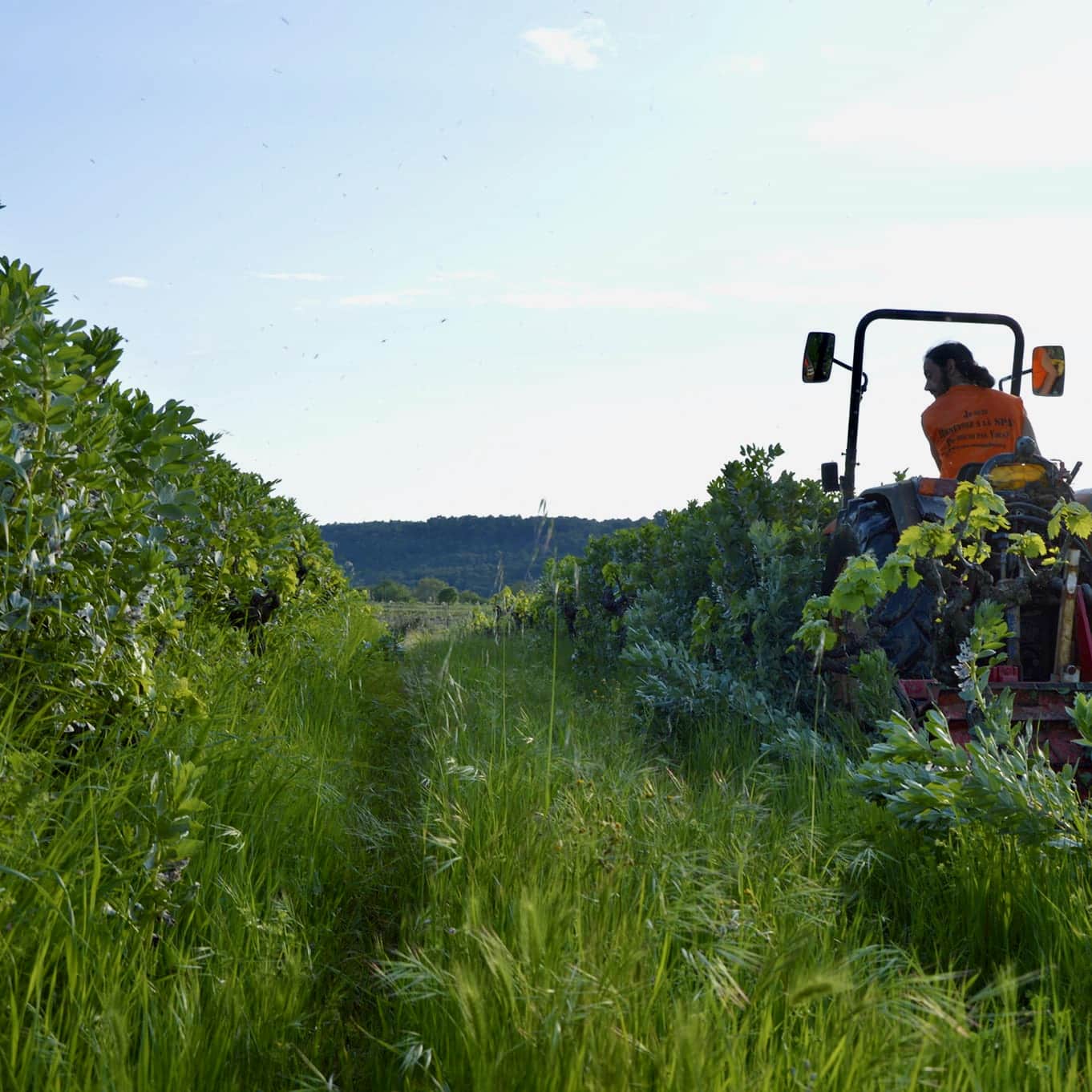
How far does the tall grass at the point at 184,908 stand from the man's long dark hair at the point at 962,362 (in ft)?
14.5

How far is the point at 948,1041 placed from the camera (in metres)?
2.08

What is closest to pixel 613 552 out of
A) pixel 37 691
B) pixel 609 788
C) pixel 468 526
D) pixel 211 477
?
pixel 211 477

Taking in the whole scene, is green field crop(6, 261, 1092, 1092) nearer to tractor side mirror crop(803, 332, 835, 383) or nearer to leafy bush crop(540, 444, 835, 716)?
leafy bush crop(540, 444, 835, 716)

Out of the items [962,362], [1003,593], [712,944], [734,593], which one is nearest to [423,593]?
[734,593]

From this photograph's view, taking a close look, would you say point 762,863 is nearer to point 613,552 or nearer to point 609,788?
point 609,788

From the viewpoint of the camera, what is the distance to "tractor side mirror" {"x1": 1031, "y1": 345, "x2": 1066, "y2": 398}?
6473 mm

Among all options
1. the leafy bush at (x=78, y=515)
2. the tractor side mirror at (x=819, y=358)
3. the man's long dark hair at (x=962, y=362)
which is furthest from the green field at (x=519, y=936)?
the man's long dark hair at (x=962, y=362)

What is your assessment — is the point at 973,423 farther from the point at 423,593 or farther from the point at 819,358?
the point at 423,593

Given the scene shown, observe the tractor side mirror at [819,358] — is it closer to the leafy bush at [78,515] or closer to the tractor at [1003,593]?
the tractor at [1003,593]

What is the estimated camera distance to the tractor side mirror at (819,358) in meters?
6.21

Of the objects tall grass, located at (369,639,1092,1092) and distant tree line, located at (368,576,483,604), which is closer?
tall grass, located at (369,639,1092,1092)

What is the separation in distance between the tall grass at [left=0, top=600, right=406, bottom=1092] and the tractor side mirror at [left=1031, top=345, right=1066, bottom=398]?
15.4 ft

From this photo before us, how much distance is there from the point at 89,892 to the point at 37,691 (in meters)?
0.88

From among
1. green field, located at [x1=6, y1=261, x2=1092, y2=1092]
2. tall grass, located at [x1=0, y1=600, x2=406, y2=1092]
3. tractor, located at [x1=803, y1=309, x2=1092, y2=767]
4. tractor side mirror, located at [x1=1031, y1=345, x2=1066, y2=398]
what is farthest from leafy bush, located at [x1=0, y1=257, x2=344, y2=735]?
tractor side mirror, located at [x1=1031, y1=345, x2=1066, y2=398]
